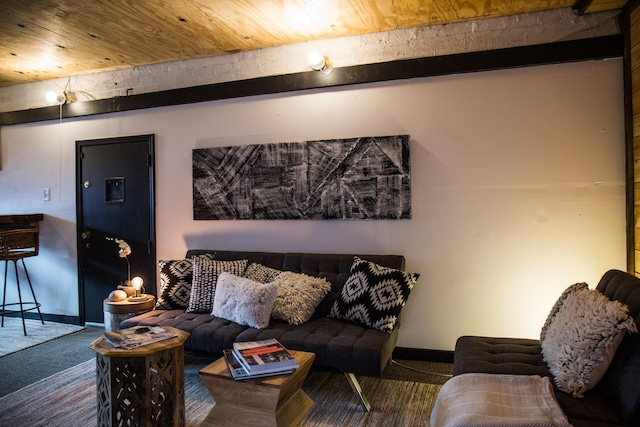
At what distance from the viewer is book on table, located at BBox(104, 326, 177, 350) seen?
2.05 m

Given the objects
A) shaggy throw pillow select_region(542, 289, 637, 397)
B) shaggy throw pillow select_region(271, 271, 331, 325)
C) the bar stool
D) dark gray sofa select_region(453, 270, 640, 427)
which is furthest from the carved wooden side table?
the bar stool

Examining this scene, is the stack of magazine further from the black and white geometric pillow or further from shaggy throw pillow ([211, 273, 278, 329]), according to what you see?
the black and white geometric pillow

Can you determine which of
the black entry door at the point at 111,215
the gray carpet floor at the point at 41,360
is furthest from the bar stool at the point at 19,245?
the gray carpet floor at the point at 41,360

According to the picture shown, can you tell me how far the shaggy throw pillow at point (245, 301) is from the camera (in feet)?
9.04

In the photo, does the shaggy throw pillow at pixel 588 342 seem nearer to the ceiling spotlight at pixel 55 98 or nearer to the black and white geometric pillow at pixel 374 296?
the black and white geometric pillow at pixel 374 296

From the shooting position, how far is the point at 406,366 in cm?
305

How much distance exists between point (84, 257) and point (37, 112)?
1.62m

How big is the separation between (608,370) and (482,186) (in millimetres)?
1533

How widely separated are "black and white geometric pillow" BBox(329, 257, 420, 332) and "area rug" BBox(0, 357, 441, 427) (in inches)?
16.1

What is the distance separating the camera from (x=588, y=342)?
5.71 feet

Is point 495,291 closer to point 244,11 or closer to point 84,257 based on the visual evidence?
point 244,11

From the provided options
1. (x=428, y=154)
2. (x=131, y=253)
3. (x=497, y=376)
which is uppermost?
(x=428, y=154)

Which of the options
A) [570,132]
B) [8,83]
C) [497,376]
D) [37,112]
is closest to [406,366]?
[497,376]

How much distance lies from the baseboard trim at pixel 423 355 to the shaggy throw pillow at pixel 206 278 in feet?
4.43
